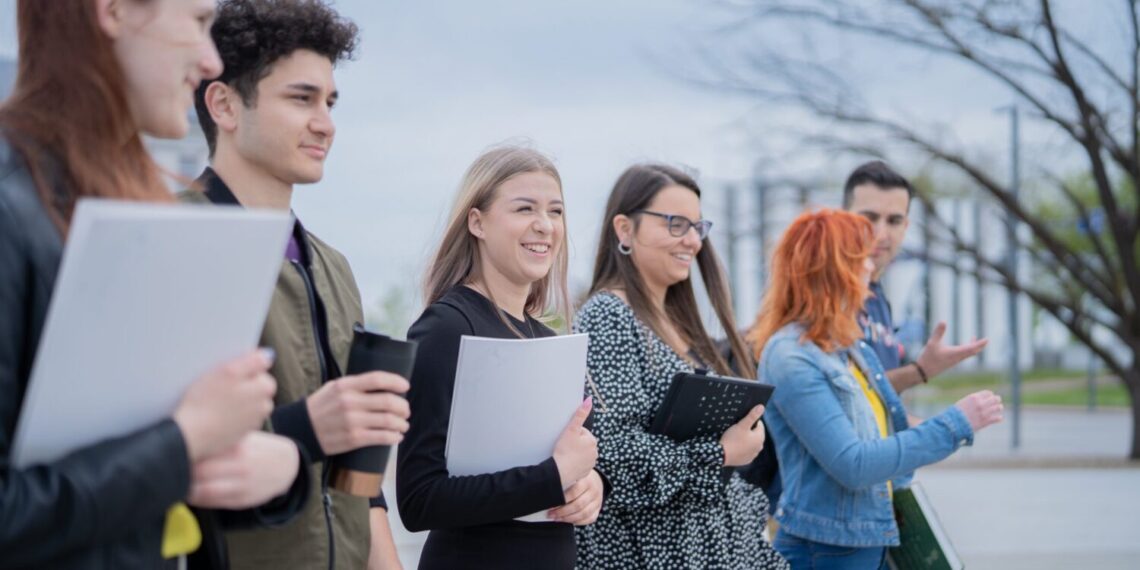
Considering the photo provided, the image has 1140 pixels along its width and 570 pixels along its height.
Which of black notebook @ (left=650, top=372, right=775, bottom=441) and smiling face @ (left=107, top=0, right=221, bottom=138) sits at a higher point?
smiling face @ (left=107, top=0, right=221, bottom=138)

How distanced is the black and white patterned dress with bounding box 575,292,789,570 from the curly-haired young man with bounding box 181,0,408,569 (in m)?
1.09

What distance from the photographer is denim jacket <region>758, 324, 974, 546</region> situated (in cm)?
356

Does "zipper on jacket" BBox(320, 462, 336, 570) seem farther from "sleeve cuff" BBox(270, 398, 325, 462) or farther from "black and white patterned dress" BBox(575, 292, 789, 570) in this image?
"black and white patterned dress" BBox(575, 292, 789, 570)

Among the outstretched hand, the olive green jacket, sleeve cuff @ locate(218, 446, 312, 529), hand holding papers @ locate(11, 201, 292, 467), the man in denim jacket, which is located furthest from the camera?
the man in denim jacket

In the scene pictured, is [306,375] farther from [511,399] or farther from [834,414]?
[834,414]

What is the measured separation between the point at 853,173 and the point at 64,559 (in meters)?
4.26

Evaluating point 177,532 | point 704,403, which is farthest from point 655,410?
point 177,532

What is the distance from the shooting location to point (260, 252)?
57.5 inches

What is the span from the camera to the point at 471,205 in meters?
3.01

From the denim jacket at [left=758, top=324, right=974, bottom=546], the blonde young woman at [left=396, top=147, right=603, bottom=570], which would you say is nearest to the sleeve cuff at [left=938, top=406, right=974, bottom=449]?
the denim jacket at [left=758, top=324, right=974, bottom=546]

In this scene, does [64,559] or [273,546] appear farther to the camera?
[273,546]

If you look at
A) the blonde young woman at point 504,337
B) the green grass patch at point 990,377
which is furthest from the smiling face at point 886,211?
the green grass patch at point 990,377

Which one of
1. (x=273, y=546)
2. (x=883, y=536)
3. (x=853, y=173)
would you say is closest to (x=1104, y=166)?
(x=853, y=173)

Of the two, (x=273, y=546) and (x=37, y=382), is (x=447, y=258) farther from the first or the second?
(x=37, y=382)
